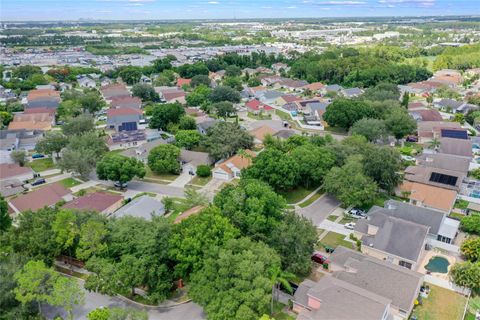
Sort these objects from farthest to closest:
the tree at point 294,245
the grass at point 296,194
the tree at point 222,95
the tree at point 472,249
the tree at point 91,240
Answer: the tree at point 222,95, the grass at point 296,194, the tree at point 472,249, the tree at point 294,245, the tree at point 91,240

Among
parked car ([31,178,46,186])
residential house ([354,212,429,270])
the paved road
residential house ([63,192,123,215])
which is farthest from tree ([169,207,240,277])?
parked car ([31,178,46,186])

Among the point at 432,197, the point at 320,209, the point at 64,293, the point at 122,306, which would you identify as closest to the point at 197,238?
the point at 122,306

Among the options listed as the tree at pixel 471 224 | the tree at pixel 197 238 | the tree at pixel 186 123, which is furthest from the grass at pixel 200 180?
the tree at pixel 471 224

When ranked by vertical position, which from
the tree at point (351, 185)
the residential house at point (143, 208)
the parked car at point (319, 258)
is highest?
the tree at point (351, 185)

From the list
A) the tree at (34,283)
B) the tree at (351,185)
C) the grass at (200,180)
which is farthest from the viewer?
the grass at (200,180)

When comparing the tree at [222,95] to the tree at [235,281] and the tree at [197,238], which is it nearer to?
the tree at [197,238]

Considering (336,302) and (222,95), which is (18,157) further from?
(336,302)

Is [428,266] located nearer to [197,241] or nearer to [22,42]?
[197,241]
